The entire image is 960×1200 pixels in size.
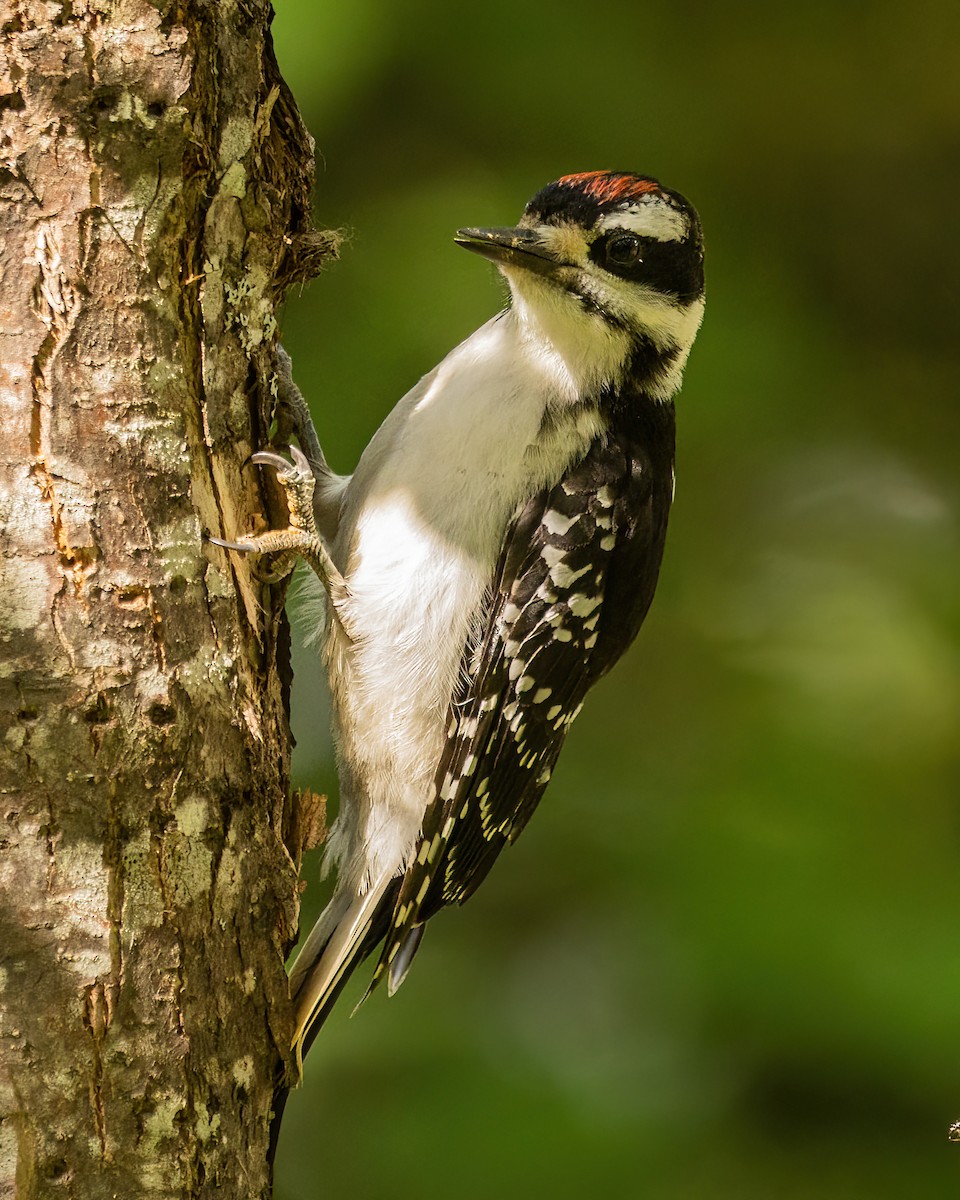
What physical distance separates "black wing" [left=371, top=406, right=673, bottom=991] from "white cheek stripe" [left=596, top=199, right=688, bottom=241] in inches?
17.3

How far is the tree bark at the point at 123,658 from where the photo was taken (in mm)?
1741

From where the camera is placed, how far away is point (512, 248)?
8.40 feet

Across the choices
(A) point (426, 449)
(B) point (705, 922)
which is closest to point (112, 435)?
(A) point (426, 449)

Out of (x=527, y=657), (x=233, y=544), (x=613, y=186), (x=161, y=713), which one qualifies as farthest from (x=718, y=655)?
(x=161, y=713)

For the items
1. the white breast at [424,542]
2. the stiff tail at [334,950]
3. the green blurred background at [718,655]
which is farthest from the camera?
the green blurred background at [718,655]

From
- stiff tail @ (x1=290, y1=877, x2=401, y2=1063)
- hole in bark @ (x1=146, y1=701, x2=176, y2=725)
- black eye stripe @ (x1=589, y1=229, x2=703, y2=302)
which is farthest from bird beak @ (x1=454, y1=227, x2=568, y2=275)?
stiff tail @ (x1=290, y1=877, x2=401, y2=1063)

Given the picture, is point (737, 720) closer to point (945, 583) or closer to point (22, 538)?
point (945, 583)

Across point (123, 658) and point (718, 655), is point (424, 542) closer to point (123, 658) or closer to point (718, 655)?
point (123, 658)

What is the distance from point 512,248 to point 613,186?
0.28 m

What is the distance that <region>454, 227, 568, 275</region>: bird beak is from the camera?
254cm

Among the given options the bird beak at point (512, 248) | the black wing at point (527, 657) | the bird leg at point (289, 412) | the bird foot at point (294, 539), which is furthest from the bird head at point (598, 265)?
the bird foot at point (294, 539)

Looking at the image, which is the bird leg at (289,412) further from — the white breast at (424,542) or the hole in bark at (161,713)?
the hole in bark at (161,713)

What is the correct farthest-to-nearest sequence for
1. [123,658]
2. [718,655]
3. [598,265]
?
[718,655] < [598,265] < [123,658]

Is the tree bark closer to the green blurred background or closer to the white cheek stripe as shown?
the white cheek stripe
